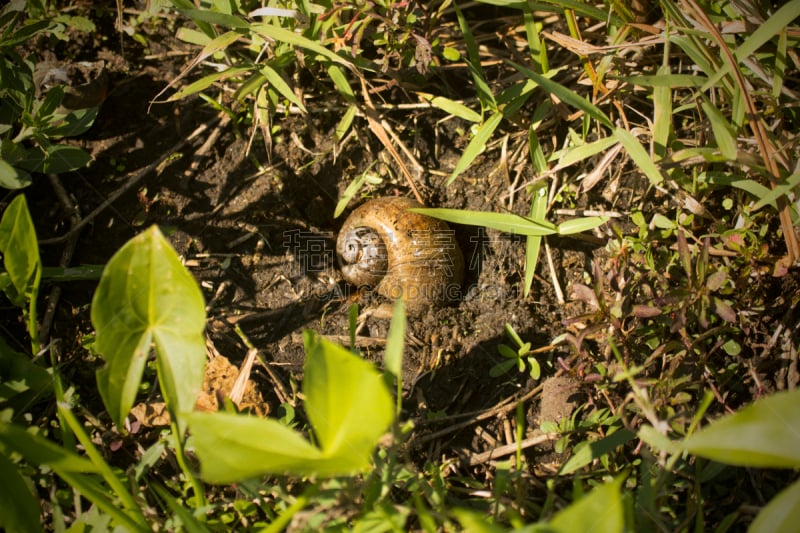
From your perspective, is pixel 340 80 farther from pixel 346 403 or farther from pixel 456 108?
pixel 346 403

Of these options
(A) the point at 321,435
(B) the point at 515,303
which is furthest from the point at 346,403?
(B) the point at 515,303

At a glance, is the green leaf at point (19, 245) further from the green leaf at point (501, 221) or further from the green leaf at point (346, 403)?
the green leaf at point (501, 221)

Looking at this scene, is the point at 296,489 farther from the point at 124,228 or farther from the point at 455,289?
the point at 124,228

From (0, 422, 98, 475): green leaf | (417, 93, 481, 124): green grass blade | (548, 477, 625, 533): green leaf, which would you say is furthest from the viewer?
(417, 93, 481, 124): green grass blade

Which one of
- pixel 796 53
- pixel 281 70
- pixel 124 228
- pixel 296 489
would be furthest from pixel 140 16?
pixel 796 53

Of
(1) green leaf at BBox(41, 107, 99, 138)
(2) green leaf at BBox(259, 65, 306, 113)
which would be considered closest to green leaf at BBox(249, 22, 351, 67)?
(2) green leaf at BBox(259, 65, 306, 113)

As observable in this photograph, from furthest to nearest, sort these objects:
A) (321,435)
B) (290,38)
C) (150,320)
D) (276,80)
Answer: (276,80), (290,38), (150,320), (321,435)

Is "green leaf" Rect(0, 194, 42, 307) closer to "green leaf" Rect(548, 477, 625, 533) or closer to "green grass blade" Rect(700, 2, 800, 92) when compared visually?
"green leaf" Rect(548, 477, 625, 533)
